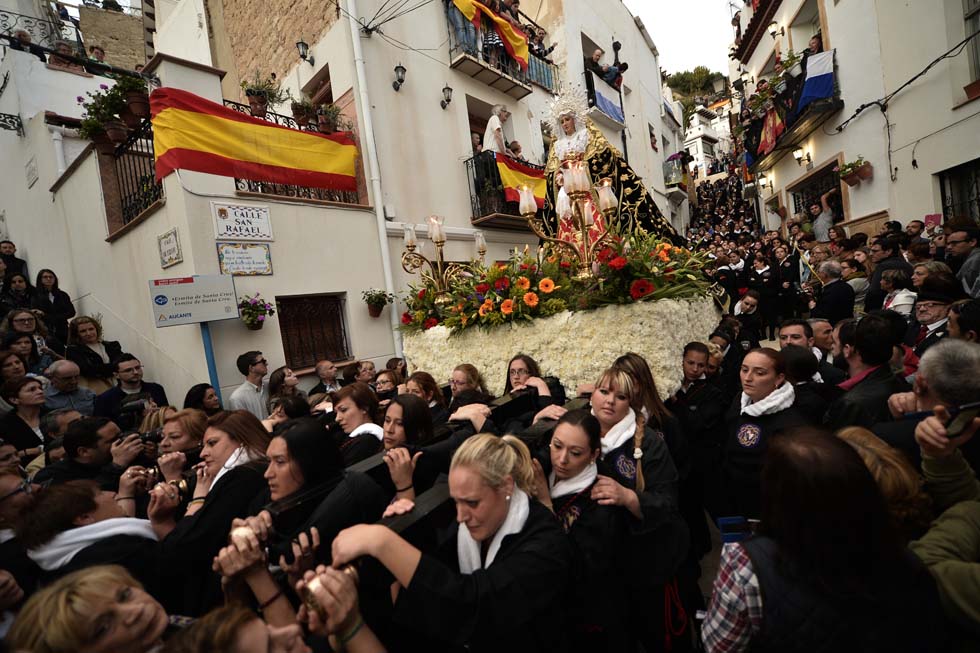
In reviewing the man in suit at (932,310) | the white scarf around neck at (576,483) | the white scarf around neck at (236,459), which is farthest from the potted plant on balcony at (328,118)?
the man in suit at (932,310)

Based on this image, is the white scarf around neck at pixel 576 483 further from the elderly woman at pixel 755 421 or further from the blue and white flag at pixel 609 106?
the blue and white flag at pixel 609 106

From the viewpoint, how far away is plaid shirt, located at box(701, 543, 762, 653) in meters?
1.20

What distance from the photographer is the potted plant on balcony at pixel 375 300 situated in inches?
302

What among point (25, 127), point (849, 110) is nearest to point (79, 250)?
point (25, 127)

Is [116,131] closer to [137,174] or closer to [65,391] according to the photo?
[137,174]

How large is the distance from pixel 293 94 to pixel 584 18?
923 centimetres

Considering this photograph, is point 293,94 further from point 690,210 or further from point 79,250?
point 690,210

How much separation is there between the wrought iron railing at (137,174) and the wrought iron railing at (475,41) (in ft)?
20.5

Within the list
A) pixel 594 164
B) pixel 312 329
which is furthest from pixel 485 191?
pixel 312 329

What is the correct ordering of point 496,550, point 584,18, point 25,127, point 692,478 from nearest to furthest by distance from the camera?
point 496,550 → point 692,478 → point 25,127 → point 584,18

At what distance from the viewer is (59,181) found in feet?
26.0

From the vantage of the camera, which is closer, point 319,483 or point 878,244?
point 319,483

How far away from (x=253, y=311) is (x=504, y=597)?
5774mm

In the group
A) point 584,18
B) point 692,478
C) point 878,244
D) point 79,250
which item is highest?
point 584,18
